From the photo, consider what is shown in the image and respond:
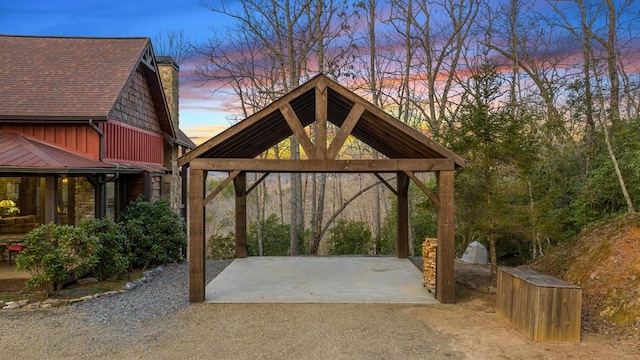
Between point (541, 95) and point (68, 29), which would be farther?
point (68, 29)

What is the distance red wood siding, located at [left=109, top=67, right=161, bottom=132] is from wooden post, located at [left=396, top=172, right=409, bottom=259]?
7556 mm

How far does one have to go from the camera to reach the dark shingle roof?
426 inches

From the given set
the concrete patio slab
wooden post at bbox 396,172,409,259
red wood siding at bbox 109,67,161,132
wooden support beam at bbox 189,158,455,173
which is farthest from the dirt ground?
red wood siding at bbox 109,67,161,132

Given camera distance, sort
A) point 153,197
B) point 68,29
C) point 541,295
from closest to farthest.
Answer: point 541,295
point 153,197
point 68,29

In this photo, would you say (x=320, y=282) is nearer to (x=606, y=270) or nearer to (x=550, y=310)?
(x=550, y=310)

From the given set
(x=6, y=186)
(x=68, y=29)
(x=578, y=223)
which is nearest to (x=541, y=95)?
(x=578, y=223)

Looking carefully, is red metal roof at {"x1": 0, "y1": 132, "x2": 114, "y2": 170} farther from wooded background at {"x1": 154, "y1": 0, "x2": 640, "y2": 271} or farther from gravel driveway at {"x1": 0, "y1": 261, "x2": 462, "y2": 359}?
wooded background at {"x1": 154, "y1": 0, "x2": 640, "y2": 271}

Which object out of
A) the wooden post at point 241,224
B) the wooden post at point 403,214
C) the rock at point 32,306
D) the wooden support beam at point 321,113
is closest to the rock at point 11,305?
the rock at point 32,306

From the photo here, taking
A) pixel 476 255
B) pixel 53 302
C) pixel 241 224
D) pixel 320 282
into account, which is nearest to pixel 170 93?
pixel 241 224

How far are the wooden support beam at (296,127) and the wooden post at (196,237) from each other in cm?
181

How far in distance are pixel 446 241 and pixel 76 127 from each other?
9077 millimetres

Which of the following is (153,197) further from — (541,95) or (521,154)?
(541,95)

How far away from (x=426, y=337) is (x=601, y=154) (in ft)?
30.1

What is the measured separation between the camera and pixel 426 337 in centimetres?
628
